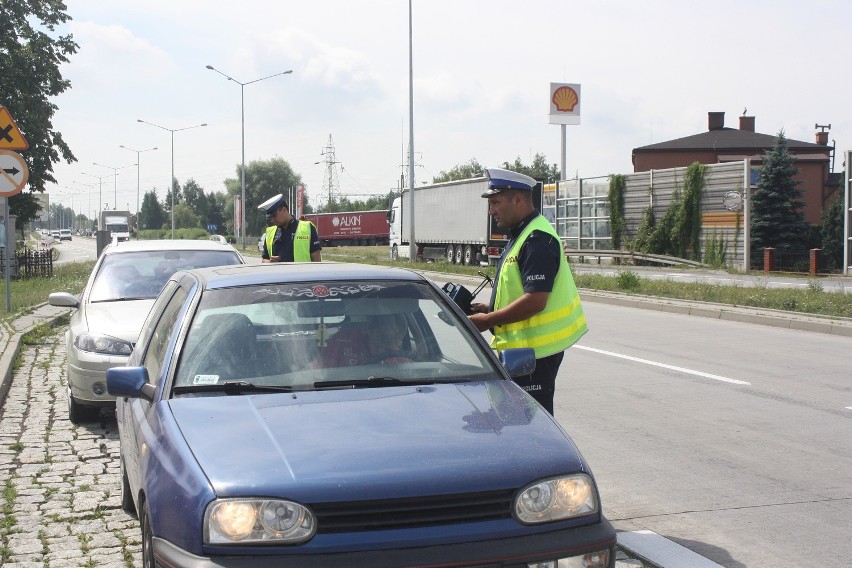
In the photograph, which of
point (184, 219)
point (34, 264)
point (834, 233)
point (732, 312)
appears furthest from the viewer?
point (184, 219)

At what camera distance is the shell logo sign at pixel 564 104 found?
5581 cm

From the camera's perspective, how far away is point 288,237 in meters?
10.5

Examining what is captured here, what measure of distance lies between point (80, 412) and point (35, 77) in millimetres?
32842

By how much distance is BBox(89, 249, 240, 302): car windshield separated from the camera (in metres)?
9.59

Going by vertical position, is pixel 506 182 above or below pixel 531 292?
above

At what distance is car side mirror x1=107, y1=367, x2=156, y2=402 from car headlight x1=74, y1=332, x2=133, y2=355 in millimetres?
3737

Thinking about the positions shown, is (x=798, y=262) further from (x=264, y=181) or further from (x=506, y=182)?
(x=264, y=181)

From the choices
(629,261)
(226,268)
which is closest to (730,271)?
(629,261)

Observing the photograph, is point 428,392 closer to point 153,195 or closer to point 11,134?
point 11,134

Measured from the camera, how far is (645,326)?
16.8m

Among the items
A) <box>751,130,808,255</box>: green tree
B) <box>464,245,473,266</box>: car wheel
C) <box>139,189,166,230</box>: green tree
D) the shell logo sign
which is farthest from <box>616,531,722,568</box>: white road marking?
<box>139,189,166,230</box>: green tree

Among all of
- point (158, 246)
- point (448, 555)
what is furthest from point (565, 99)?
point (448, 555)

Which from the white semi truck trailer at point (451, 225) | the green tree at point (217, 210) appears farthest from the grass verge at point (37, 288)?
the green tree at point (217, 210)

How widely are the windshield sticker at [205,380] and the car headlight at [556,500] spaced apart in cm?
149
